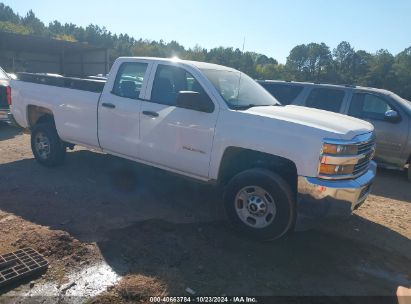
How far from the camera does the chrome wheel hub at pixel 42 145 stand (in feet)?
21.4

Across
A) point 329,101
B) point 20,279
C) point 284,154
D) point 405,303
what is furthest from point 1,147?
point 405,303

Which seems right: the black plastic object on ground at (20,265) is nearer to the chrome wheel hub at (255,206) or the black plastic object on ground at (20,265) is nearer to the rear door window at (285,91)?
the chrome wheel hub at (255,206)

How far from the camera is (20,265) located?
346 cm

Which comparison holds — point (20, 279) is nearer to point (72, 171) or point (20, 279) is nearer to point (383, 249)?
point (72, 171)

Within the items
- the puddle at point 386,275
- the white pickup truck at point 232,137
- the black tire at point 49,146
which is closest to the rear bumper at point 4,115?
the black tire at point 49,146

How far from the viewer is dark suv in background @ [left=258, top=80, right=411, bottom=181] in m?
7.38

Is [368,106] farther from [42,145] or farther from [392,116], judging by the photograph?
[42,145]

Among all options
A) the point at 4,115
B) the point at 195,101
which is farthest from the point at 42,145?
the point at 4,115

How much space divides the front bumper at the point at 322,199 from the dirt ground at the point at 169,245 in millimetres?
449

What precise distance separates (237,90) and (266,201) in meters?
1.58

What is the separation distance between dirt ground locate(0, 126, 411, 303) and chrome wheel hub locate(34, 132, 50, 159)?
49 cm

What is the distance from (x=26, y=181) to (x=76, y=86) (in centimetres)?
166

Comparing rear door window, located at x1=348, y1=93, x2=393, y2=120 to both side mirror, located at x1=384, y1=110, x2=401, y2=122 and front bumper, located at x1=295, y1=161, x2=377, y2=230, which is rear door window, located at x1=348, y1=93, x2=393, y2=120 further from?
front bumper, located at x1=295, y1=161, x2=377, y2=230

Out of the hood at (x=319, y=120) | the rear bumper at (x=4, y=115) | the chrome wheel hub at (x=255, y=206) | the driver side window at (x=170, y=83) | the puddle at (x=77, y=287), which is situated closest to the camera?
the puddle at (x=77, y=287)
